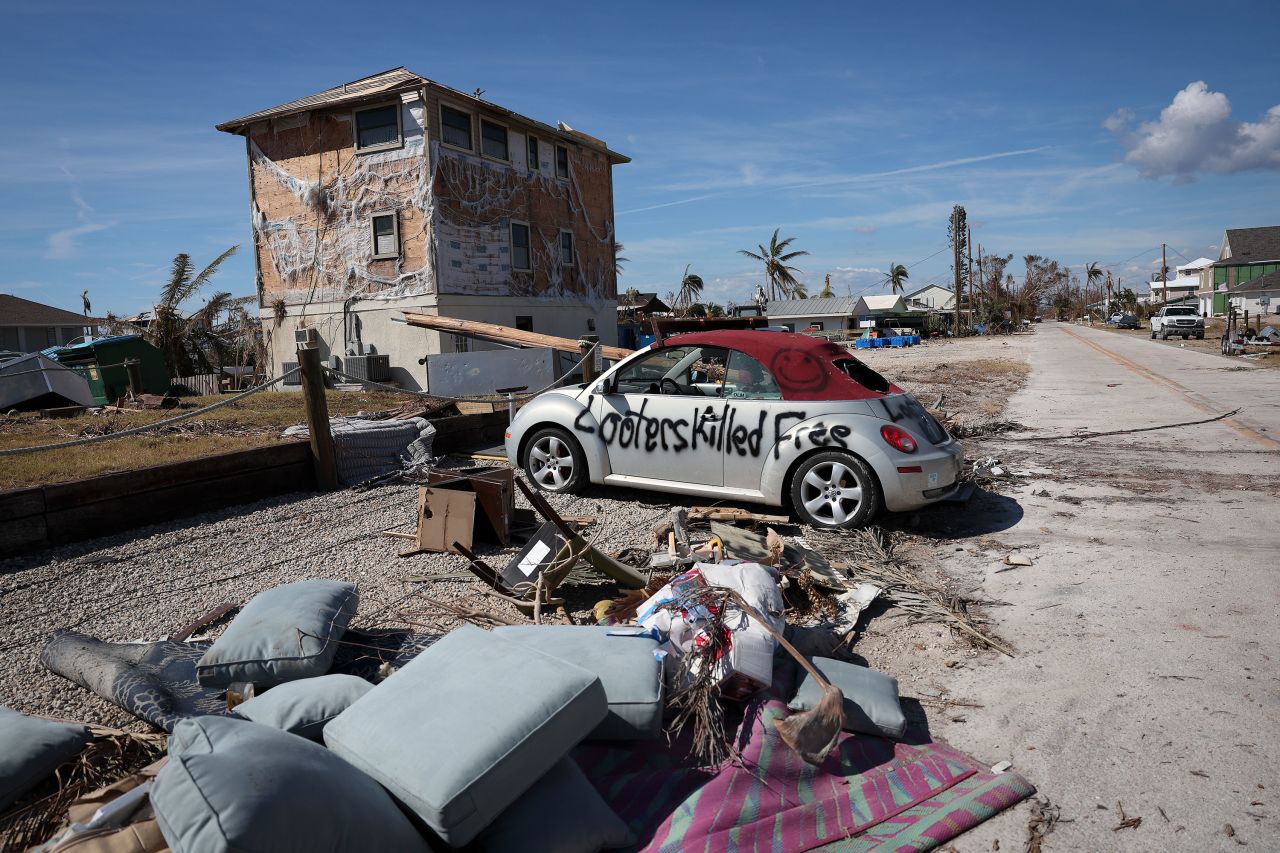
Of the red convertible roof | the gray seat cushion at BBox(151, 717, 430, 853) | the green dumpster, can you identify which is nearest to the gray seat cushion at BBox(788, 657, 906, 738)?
the gray seat cushion at BBox(151, 717, 430, 853)

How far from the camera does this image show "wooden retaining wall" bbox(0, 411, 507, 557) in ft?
19.9

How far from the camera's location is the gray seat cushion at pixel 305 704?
2.88m

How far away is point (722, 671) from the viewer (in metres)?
3.40

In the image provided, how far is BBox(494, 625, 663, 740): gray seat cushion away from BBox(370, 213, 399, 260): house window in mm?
23221

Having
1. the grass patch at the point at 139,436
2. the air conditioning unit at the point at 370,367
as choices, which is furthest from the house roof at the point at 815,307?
the grass patch at the point at 139,436

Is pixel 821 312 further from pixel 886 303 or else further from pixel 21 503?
pixel 21 503

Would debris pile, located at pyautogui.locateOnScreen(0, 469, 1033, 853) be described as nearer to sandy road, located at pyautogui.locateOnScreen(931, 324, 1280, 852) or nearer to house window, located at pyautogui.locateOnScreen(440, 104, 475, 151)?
sandy road, located at pyautogui.locateOnScreen(931, 324, 1280, 852)

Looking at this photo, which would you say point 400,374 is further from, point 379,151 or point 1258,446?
point 1258,446

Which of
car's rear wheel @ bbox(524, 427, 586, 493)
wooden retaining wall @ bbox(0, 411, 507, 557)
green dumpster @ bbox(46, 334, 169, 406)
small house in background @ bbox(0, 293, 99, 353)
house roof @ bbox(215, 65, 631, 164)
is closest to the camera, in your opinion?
wooden retaining wall @ bbox(0, 411, 507, 557)

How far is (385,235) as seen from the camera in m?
25.0

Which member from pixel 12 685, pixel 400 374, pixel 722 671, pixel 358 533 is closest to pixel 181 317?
pixel 400 374

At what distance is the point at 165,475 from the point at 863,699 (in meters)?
6.23

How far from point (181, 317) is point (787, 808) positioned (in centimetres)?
2738

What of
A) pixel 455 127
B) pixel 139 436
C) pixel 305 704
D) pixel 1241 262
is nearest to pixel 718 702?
pixel 305 704
